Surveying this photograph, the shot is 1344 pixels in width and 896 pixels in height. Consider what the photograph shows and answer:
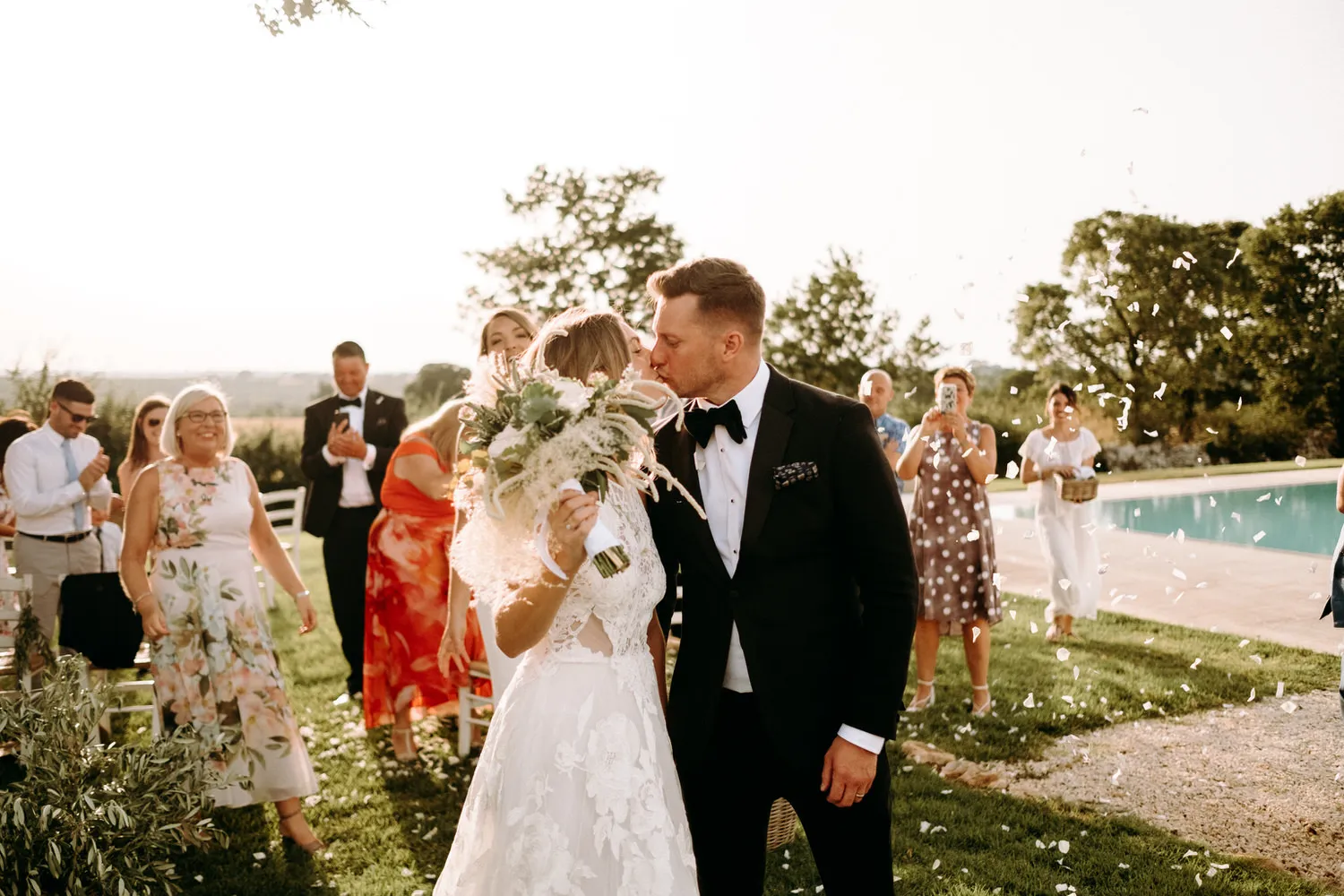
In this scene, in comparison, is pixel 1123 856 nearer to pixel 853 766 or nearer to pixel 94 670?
pixel 853 766

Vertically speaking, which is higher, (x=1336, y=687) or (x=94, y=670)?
(x=94, y=670)

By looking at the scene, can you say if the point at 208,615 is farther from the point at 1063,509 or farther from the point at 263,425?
the point at 263,425

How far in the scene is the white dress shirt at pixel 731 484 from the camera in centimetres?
257

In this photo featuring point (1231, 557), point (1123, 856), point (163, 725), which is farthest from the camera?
point (1231, 557)

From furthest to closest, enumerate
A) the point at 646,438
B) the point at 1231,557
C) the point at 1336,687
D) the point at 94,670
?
the point at 1231,557
the point at 1336,687
the point at 94,670
the point at 646,438

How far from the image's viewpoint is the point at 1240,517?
18906 millimetres

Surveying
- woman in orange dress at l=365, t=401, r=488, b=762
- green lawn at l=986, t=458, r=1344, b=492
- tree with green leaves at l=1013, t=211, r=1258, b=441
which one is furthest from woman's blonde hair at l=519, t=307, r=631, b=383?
tree with green leaves at l=1013, t=211, r=1258, b=441

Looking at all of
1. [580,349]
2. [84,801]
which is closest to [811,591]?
[580,349]

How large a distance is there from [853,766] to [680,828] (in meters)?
0.46

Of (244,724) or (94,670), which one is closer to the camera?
(244,724)

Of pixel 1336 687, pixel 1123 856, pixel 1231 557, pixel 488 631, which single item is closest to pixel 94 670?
pixel 488 631

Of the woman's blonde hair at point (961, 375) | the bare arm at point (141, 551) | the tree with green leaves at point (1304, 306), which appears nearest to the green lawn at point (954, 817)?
the bare arm at point (141, 551)

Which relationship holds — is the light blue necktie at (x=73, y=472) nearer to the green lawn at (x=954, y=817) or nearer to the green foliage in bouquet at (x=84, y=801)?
the green lawn at (x=954, y=817)

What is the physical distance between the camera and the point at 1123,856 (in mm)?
4309
